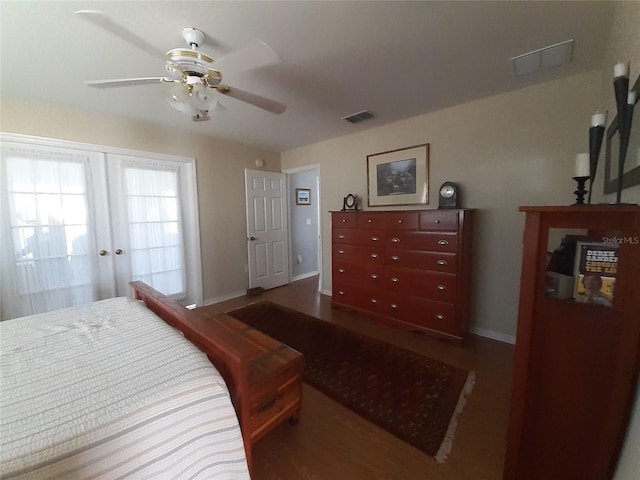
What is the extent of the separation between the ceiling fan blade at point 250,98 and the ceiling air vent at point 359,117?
131 centimetres

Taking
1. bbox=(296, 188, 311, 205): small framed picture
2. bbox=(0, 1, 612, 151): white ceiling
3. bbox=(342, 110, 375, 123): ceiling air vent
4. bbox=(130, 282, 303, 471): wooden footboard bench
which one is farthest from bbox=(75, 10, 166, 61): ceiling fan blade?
bbox=(296, 188, 311, 205): small framed picture

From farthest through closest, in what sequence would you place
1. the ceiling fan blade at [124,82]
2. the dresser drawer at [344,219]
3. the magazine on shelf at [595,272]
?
the dresser drawer at [344,219] → the ceiling fan blade at [124,82] → the magazine on shelf at [595,272]

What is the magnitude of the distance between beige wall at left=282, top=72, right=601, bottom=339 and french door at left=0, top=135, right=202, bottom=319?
9.95 ft

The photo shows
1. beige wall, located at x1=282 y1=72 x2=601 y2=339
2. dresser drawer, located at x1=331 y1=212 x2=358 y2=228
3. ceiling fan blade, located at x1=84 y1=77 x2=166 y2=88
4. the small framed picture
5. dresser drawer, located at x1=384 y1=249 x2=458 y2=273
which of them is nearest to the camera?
ceiling fan blade, located at x1=84 y1=77 x2=166 y2=88

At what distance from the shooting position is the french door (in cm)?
226

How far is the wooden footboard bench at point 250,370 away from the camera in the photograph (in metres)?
1.08

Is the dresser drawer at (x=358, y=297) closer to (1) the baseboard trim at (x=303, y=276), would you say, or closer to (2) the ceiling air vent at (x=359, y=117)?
(1) the baseboard trim at (x=303, y=276)

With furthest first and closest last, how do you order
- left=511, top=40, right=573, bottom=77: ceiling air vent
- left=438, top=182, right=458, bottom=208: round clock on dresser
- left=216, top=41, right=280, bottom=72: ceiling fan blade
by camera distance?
left=438, top=182, right=458, bottom=208: round clock on dresser < left=511, top=40, right=573, bottom=77: ceiling air vent < left=216, top=41, right=280, bottom=72: ceiling fan blade

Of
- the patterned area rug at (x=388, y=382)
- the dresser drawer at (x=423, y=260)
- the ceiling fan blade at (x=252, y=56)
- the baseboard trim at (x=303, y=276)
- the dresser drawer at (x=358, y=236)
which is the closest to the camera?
the ceiling fan blade at (x=252, y=56)

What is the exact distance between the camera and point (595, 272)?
0.92 meters

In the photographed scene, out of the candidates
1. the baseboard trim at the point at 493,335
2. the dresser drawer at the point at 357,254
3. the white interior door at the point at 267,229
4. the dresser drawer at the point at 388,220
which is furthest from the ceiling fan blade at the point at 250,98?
the baseboard trim at the point at 493,335

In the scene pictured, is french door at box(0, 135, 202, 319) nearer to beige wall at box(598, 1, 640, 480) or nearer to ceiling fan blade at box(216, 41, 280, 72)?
ceiling fan blade at box(216, 41, 280, 72)

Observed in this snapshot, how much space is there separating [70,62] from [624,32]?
3409 millimetres

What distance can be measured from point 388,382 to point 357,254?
4.84 feet
